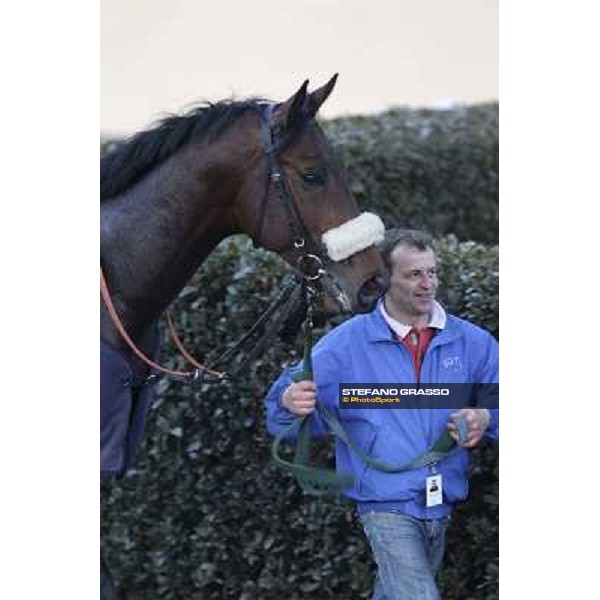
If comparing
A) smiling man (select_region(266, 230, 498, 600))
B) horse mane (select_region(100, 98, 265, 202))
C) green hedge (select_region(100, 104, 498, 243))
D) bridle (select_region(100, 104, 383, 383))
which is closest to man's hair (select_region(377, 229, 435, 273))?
smiling man (select_region(266, 230, 498, 600))

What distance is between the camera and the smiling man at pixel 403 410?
4285mm

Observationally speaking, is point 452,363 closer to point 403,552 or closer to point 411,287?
point 411,287

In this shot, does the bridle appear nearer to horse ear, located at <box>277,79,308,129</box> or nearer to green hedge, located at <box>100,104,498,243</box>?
horse ear, located at <box>277,79,308,129</box>

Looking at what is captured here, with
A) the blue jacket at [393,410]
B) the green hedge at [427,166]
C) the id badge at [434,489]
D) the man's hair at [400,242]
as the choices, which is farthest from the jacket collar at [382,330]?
the green hedge at [427,166]

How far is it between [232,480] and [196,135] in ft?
4.61

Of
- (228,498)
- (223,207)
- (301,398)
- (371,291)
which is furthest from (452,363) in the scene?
(228,498)

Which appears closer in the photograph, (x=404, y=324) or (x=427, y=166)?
(x=404, y=324)

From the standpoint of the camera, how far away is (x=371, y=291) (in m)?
4.31

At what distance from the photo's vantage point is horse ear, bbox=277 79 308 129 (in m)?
4.31

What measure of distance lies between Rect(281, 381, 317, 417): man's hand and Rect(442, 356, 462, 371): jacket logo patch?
1.21 feet

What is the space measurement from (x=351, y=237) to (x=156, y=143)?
714mm
